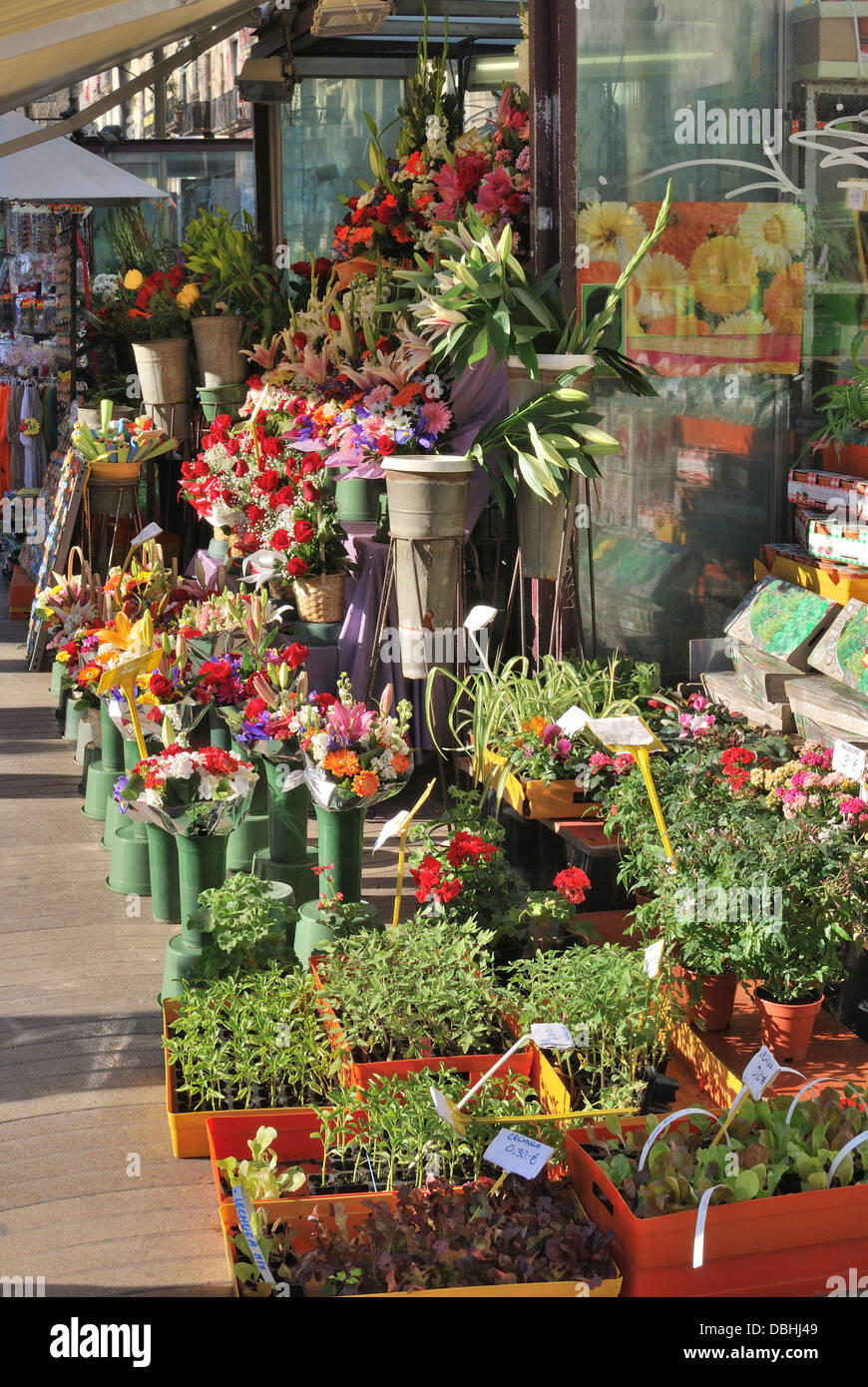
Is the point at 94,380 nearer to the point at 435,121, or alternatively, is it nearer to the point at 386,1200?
the point at 435,121

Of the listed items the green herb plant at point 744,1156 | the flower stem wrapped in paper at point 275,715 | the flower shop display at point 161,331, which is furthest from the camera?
the flower shop display at point 161,331

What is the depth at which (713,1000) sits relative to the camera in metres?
3.12

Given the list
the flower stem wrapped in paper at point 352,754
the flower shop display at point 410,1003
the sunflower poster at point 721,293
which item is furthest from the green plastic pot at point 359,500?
the flower shop display at point 410,1003

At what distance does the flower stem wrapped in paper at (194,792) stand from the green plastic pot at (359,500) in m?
1.81

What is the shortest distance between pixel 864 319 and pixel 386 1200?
3.43 metres

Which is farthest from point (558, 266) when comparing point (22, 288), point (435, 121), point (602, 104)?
point (22, 288)

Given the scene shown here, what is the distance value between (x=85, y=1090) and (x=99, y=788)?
1.86 m

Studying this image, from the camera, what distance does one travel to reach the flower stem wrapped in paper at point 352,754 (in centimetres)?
337

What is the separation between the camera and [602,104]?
14.9ft

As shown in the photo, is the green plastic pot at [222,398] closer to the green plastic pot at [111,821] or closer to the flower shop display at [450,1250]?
the green plastic pot at [111,821]

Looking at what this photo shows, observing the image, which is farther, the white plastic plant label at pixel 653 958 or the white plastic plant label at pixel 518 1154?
the white plastic plant label at pixel 653 958

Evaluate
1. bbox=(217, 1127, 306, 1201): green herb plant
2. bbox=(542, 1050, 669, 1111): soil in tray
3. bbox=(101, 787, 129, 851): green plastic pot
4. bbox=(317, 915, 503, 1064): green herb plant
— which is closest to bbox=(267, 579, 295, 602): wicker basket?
bbox=(101, 787, 129, 851): green plastic pot

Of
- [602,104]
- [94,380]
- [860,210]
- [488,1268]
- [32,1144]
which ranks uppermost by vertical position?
[602,104]

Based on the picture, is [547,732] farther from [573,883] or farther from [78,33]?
[78,33]
